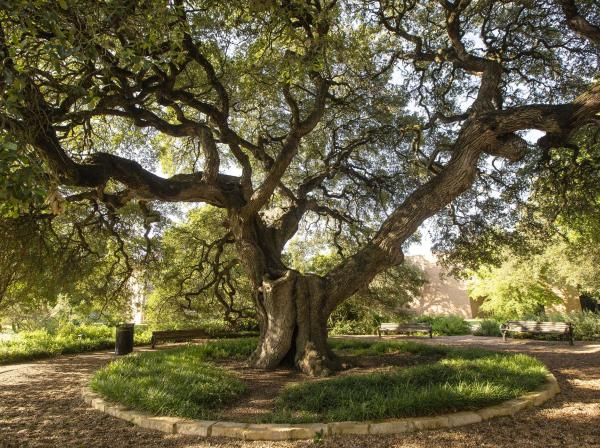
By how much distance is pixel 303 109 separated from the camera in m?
10.2

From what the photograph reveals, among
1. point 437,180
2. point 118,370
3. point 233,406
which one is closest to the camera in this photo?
point 233,406

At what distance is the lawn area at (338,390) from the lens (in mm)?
4367

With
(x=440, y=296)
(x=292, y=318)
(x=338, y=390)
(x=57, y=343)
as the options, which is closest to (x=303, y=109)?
(x=292, y=318)

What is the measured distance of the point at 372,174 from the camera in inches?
455

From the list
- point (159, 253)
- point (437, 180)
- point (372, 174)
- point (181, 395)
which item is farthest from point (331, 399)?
point (159, 253)

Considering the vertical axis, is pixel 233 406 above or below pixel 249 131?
below

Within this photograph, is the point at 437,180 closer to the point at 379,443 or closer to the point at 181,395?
the point at 379,443

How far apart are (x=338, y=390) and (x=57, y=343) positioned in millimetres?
10128

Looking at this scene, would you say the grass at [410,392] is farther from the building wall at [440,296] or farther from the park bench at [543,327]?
the building wall at [440,296]

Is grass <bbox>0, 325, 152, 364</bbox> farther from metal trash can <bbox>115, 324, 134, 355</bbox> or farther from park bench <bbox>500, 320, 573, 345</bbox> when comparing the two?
park bench <bbox>500, 320, 573, 345</bbox>

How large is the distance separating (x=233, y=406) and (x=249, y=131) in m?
7.96

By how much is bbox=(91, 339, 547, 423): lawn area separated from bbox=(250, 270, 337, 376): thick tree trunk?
145 cm

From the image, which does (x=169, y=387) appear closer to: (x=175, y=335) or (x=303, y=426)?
(x=303, y=426)

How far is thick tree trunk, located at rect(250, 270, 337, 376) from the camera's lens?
7.98 m
